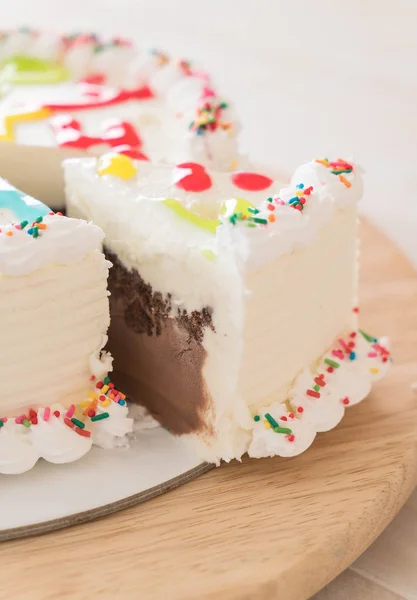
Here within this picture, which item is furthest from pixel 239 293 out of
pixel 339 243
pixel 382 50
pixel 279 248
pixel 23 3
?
pixel 23 3

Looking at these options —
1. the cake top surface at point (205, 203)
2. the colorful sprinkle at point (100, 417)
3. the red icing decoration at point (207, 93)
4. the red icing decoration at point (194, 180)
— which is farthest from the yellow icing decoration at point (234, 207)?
the red icing decoration at point (207, 93)

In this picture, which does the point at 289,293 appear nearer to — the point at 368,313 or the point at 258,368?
the point at 258,368

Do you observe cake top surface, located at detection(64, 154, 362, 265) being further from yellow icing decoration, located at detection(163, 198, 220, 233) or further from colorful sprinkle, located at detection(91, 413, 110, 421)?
colorful sprinkle, located at detection(91, 413, 110, 421)

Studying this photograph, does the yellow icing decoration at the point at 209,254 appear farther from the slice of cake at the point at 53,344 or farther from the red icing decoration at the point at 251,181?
the red icing decoration at the point at 251,181

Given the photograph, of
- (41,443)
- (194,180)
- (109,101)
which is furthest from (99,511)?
(109,101)

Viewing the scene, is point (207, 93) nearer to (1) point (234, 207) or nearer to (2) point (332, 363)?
(1) point (234, 207)

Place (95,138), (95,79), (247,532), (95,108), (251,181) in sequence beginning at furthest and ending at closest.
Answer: (95,79), (95,108), (95,138), (251,181), (247,532)

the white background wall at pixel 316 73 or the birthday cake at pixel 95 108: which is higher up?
the birthday cake at pixel 95 108
